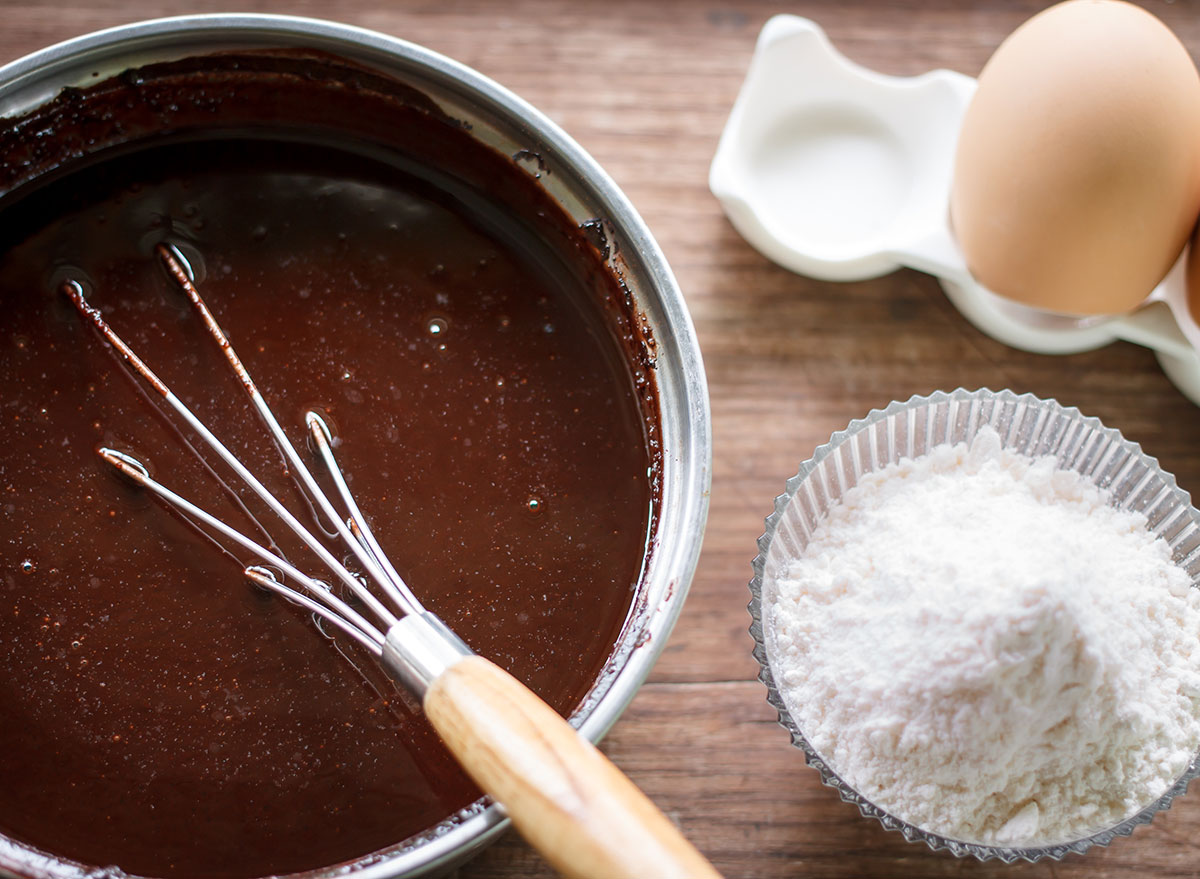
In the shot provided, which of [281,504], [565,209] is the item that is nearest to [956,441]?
[565,209]

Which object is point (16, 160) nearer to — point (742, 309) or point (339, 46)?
point (339, 46)

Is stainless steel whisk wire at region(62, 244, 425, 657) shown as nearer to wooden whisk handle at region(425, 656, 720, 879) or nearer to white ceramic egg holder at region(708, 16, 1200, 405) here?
wooden whisk handle at region(425, 656, 720, 879)

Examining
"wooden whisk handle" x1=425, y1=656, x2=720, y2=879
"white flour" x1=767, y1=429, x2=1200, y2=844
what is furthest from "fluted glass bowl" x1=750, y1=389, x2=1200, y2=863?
"wooden whisk handle" x1=425, y1=656, x2=720, y2=879

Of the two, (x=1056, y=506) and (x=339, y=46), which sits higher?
(x=339, y=46)

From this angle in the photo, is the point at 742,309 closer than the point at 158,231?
No

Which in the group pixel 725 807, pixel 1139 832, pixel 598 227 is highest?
pixel 598 227

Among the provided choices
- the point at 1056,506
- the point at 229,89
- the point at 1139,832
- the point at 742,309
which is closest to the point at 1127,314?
the point at 1056,506
